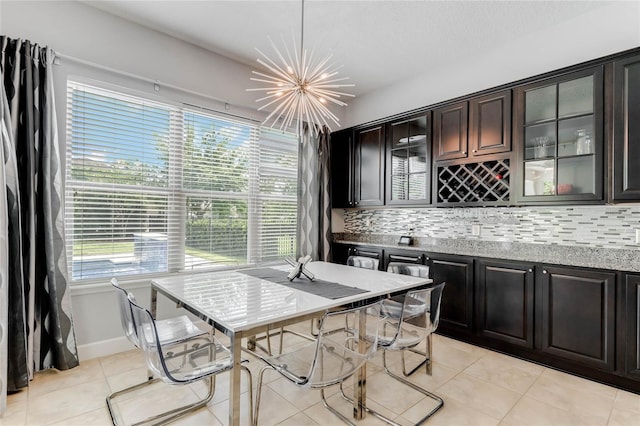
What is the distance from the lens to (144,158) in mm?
2994

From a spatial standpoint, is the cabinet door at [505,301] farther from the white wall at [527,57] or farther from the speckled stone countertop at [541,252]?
the white wall at [527,57]

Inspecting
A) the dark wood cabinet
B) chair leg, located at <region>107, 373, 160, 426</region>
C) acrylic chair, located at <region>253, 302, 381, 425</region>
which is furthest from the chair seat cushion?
the dark wood cabinet

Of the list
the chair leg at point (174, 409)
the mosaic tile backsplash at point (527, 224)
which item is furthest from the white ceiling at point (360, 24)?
the chair leg at point (174, 409)

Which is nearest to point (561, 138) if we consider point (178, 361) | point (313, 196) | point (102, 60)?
Answer: point (313, 196)

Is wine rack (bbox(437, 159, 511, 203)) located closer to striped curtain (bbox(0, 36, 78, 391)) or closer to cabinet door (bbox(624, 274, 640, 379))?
cabinet door (bbox(624, 274, 640, 379))

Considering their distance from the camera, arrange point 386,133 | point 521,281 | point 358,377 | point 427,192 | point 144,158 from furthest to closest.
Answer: point 386,133 < point 427,192 < point 144,158 < point 521,281 < point 358,377

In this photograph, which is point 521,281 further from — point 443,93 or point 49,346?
point 49,346

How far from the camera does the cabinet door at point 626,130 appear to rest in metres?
2.23

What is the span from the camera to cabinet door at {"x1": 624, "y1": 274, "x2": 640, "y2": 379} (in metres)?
2.19

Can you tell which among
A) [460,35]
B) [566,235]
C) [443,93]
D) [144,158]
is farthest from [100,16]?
[566,235]

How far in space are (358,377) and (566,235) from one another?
2.31m

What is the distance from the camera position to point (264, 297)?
1884 millimetres

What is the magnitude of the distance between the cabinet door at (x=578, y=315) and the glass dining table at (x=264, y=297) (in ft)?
3.70

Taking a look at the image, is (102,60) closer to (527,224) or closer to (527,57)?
(527,57)
